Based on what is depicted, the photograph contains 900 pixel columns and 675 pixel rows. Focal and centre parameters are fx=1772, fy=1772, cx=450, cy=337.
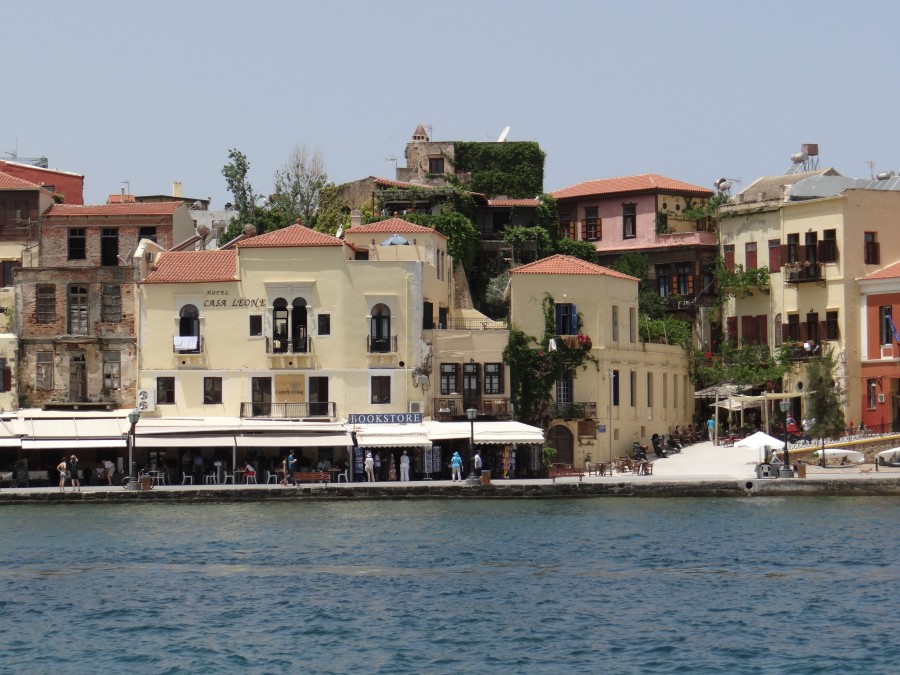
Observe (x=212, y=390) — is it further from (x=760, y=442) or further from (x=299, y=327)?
(x=760, y=442)

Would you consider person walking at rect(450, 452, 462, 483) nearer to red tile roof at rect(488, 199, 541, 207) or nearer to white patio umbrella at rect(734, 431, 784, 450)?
white patio umbrella at rect(734, 431, 784, 450)

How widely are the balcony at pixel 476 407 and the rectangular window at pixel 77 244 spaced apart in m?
14.5

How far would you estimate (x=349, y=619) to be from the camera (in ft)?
110

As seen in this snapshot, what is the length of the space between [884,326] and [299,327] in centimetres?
2190

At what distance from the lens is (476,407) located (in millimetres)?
62375

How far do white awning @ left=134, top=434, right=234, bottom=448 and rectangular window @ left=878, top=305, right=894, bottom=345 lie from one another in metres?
24.9

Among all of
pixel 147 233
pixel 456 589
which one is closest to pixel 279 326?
pixel 147 233

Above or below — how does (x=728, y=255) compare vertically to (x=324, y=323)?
above

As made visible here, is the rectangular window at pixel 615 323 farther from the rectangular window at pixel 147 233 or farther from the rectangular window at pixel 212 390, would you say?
the rectangular window at pixel 147 233

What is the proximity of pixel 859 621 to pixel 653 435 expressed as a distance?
106 ft

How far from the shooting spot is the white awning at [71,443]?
5759cm

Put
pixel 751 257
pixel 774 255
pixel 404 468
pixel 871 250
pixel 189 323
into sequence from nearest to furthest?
pixel 404 468 < pixel 189 323 < pixel 871 250 < pixel 774 255 < pixel 751 257

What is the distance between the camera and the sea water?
3039 centimetres

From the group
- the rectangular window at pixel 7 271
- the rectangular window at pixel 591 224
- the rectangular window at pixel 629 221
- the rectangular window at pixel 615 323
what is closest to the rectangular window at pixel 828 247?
the rectangular window at pixel 615 323
